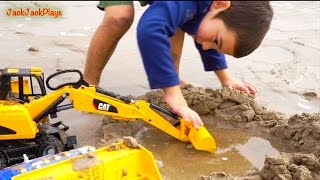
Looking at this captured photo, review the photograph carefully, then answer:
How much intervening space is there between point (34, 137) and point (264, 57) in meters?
2.28

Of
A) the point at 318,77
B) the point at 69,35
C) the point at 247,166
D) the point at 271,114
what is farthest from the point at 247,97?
the point at 69,35

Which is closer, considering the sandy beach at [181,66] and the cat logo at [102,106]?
the cat logo at [102,106]

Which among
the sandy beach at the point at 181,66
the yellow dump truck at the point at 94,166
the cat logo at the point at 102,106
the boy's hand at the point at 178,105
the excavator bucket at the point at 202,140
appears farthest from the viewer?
the sandy beach at the point at 181,66

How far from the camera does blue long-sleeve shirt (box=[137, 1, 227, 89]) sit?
1.96m

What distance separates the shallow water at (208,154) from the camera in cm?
241

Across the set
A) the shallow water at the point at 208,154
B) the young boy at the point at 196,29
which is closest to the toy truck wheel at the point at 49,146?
the shallow water at the point at 208,154

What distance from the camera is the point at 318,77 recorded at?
3.57 metres

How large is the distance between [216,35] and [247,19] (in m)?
0.15

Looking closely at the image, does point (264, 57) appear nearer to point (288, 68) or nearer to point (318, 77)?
point (288, 68)

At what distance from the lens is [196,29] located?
6.84 ft

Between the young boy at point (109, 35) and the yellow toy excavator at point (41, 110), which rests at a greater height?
the young boy at point (109, 35)

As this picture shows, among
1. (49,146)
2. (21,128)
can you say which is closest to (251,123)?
(49,146)

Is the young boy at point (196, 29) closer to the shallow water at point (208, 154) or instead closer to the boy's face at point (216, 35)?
the boy's face at point (216, 35)

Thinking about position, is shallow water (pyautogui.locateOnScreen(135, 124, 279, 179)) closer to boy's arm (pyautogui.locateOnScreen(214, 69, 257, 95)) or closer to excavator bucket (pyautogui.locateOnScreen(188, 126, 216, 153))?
excavator bucket (pyautogui.locateOnScreen(188, 126, 216, 153))
